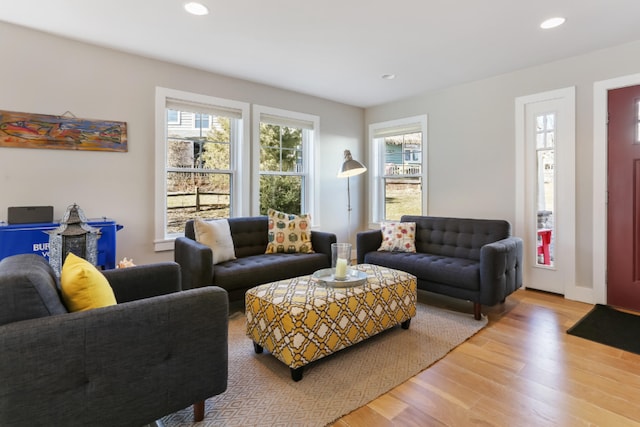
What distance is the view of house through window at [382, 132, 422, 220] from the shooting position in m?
4.71

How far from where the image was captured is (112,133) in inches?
122

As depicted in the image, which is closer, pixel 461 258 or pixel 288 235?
pixel 461 258

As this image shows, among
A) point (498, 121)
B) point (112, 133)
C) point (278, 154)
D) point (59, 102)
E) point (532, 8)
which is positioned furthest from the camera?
point (278, 154)

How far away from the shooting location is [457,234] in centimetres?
348

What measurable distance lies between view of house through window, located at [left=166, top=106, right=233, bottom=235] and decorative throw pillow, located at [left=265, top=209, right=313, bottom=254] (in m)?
0.79

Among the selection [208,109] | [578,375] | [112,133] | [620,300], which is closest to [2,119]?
[112,133]

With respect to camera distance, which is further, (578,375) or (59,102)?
(59,102)

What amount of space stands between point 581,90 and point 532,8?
4.52 ft

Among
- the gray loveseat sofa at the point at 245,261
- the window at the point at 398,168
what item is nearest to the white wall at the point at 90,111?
the gray loveseat sofa at the point at 245,261

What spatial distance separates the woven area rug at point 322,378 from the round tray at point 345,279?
0.45 metres

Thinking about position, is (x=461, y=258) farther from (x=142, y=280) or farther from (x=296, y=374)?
(x=142, y=280)

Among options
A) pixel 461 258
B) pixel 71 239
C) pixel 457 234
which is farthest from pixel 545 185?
pixel 71 239

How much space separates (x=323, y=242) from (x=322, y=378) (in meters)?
1.72

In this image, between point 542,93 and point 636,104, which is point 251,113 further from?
point 636,104
